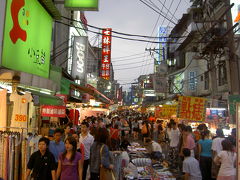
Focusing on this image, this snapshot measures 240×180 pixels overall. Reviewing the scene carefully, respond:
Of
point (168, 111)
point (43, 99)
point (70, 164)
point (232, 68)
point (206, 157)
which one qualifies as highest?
point (232, 68)

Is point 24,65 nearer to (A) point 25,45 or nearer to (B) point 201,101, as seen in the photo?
(A) point 25,45

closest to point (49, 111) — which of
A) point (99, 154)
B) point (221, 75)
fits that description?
point (99, 154)

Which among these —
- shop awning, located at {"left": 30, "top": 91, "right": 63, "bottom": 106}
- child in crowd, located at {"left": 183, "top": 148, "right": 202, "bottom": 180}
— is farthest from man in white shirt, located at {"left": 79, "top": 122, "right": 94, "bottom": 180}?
child in crowd, located at {"left": 183, "top": 148, "right": 202, "bottom": 180}

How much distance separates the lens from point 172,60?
47031mm

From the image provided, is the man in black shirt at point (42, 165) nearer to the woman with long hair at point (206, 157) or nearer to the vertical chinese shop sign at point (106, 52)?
the woman with long hair at point (206, 157)

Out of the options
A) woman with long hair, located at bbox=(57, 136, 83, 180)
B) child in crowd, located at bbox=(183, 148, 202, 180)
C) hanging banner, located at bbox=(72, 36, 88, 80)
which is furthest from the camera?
hanging banner, located at bbox=(72, 36, 88, 80)

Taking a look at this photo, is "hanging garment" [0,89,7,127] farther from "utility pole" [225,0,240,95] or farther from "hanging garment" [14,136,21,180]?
"utility pole" [225,0,240,95]

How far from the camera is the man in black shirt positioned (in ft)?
17.4

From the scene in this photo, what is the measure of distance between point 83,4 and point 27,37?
8.19 feet

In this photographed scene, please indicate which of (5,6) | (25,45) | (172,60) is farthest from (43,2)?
(172,60)

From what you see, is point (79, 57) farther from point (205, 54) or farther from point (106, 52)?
point (106, 52)

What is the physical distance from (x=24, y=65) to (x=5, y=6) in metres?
1.82

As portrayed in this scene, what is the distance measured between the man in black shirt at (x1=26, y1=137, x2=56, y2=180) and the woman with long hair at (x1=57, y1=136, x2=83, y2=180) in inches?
8.2

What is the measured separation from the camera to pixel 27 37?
312 inches
